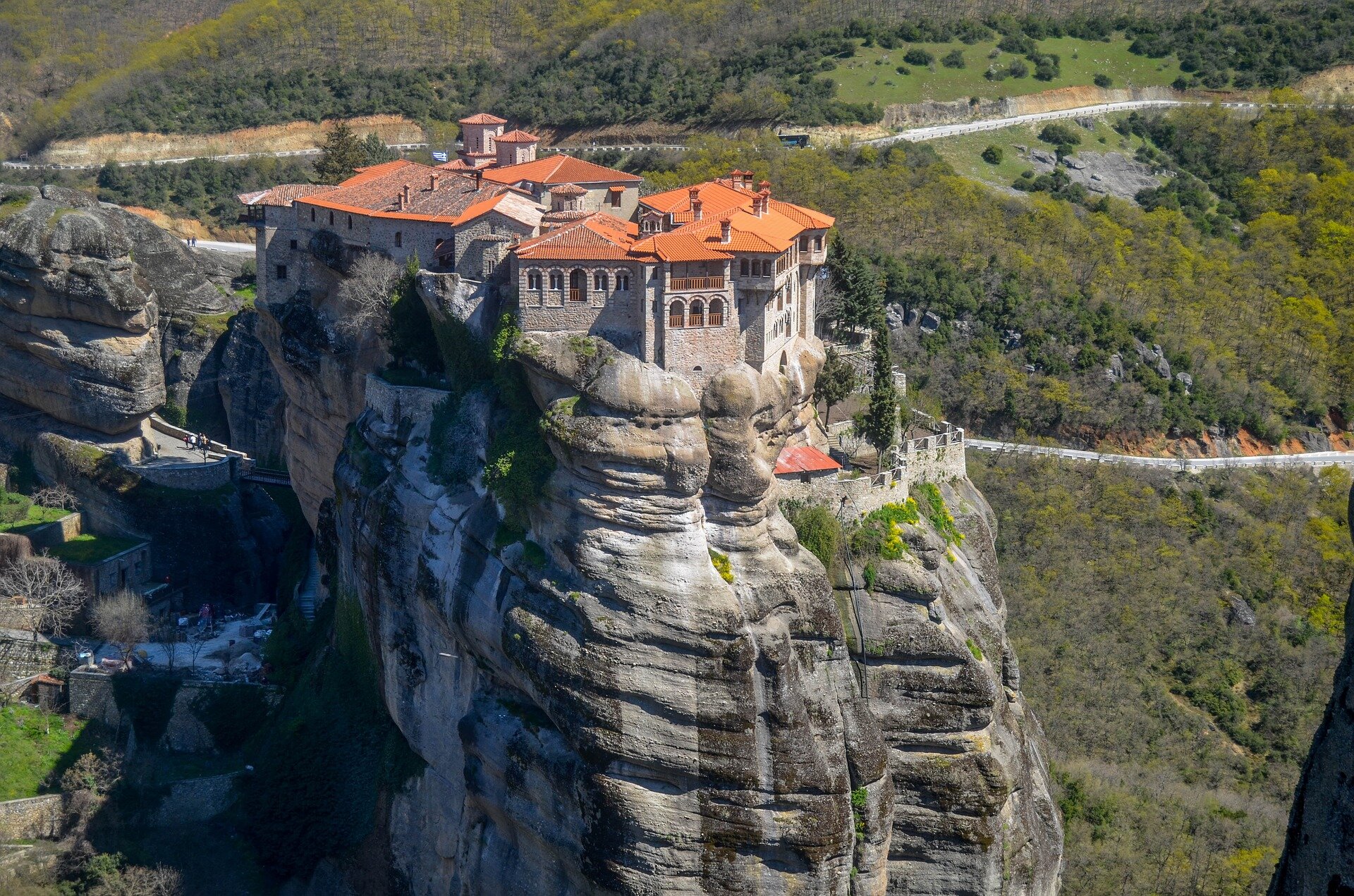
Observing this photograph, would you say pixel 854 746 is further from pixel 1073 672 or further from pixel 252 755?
pixel 252 755

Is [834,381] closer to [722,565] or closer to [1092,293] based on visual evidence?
[722,565]

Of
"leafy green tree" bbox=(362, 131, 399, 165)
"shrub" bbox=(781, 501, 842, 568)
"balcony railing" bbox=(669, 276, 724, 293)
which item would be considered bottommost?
"shrub" bbox=(781, 501, 842, 568)

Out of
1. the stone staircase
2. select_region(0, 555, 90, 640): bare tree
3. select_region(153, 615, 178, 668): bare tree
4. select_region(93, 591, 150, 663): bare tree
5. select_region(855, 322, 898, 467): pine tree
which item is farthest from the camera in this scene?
the stone staircase

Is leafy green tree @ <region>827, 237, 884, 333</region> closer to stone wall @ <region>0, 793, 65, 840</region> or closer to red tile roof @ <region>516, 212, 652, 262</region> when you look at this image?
red tile roof @ <region>516, 212, 652, 262</region>

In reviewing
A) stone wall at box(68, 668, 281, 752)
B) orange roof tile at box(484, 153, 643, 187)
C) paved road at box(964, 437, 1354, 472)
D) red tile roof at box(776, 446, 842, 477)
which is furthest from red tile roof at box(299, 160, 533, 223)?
paved road at box(964, 437, 1354, 472)

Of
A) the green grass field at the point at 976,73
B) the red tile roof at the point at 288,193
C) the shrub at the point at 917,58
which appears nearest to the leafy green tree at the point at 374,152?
the red tile roof at the point at 288,193

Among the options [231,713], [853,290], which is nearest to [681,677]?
[853,290]
